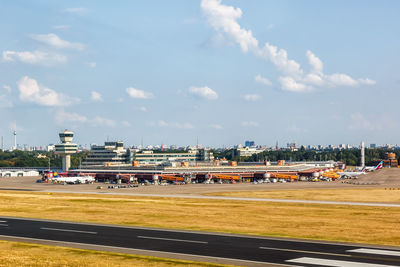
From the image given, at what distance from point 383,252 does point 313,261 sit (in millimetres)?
7487

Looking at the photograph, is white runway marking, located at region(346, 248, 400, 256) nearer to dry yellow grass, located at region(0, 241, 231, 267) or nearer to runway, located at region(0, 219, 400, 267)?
runway, located at region(0, 219, 400, 267)

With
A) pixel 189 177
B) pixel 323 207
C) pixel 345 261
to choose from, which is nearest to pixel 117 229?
pixel 345 261

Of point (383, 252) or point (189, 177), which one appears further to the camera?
point (189, 177)

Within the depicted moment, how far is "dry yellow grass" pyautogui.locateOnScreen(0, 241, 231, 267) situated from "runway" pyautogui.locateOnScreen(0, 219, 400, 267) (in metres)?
2.63

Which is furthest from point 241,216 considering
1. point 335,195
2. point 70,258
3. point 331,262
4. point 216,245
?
point 335,195

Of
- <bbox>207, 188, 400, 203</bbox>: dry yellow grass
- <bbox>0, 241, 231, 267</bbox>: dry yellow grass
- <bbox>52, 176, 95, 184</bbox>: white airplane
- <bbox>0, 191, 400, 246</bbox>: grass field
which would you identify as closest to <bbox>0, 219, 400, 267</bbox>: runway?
<bbox>0, 241, 231, 267</bbox>: dry yellow grass

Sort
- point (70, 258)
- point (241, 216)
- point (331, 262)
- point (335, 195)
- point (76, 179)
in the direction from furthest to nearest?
point (76, 179), point (335, 195), point (241, 216), point (70, 258), point (331, 262)

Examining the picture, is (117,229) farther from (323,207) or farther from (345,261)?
(323,207)

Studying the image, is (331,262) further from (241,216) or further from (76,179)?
(76,179)

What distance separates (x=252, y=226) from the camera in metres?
54.6

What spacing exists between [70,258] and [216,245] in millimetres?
12866

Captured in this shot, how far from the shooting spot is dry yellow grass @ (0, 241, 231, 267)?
3491cm

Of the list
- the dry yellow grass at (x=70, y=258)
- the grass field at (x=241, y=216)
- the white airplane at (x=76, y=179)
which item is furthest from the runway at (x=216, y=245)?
the white airplane at (x=76, y=179)

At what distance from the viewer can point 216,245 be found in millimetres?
42375
